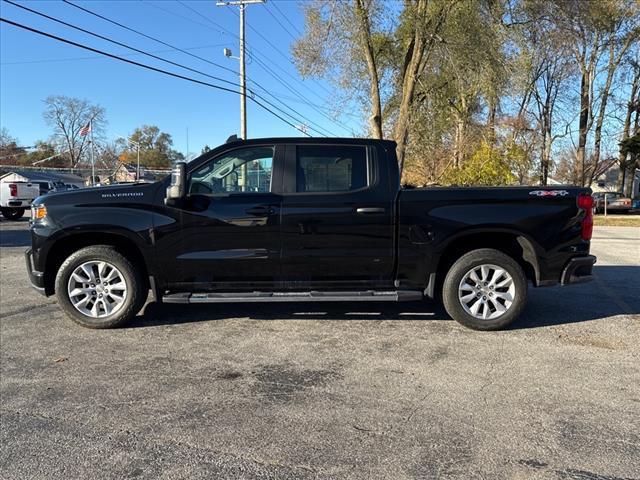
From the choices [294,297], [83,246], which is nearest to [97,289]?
[83,246]

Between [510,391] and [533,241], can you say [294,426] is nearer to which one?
[510,391]

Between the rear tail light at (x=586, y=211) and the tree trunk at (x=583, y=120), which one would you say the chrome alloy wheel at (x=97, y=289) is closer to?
the rear tail light at (x=586, y=211)

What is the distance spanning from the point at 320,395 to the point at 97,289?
2890mm

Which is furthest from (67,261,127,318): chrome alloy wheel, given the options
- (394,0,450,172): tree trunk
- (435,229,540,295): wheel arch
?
(394,0,450,172): tree trunk

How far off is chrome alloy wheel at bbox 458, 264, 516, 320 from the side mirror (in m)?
3.01

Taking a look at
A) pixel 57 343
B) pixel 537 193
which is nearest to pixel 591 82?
pixel 537 193

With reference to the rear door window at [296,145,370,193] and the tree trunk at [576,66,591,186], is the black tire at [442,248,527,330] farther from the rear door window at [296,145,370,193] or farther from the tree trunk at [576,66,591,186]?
the tree trunk at [576,66,591,186]

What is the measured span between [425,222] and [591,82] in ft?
130

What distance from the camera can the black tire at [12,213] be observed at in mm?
22828

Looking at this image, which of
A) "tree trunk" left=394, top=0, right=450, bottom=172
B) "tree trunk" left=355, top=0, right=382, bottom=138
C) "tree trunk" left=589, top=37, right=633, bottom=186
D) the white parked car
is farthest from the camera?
"tree trunk" left=589, top=37, right=633, bottom=186

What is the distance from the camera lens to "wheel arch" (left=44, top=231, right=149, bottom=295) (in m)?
5.43

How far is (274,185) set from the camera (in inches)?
210

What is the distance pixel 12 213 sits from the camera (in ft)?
76.2

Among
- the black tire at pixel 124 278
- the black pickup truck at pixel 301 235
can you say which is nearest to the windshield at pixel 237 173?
the black pickup truck at pixel 301 235
